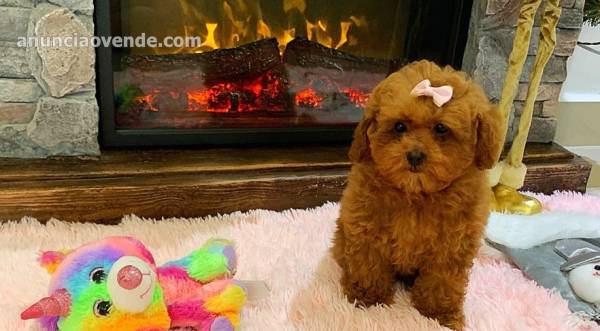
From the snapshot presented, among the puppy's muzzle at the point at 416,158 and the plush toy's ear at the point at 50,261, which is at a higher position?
the puppy's muzzle at the point at 416,158

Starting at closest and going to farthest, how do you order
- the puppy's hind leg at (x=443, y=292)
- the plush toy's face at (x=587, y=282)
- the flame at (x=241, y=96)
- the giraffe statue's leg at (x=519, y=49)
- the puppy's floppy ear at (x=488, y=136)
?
the puppy's floppy ear at (x=488, y=136) < the puppy's hind leg at (x=443, y=292) < the plush toy's face at (x=587, y=282) < the giraffe statue's leg at (x=519, y=49) < the flame at (x=241, y=96)

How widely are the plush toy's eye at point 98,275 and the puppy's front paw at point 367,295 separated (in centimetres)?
53

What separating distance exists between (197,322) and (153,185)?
1.82ft

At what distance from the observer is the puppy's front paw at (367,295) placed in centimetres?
138

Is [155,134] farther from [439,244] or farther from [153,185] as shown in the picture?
[439,244]

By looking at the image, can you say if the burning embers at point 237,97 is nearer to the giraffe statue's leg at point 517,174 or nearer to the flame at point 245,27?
the flame at point 245,27

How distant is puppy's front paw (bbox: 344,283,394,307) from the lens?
1.38 metres

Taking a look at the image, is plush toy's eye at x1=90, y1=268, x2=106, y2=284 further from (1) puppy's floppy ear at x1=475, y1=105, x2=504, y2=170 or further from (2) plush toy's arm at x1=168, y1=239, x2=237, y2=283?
(1) puppy's floppy ear at x1=475, y1=105, x2=504, y2=170

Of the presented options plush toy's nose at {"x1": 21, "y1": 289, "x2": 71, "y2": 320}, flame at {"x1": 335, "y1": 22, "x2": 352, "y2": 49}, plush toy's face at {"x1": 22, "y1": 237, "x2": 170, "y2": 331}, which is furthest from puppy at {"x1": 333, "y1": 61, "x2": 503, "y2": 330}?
flame at {"x1": 335, "y1": 22, "x2": 352, "y2": 49}

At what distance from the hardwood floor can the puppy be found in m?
0.45

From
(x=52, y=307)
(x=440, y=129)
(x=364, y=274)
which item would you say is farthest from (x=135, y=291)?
(x=440, y=129)

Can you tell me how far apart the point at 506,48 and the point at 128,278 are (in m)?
1.39

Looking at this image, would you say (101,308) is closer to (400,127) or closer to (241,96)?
(400,127)

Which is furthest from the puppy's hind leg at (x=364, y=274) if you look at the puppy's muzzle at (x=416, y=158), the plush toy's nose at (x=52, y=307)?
the plush toy's nose at (x=52, y=307)
